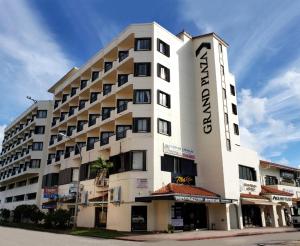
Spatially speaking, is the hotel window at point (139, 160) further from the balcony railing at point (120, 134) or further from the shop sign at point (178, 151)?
the balcony railing at point (120, 134)

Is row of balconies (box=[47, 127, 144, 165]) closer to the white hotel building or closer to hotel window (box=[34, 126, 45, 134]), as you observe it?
the white hotel building

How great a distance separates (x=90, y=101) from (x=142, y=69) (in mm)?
14088

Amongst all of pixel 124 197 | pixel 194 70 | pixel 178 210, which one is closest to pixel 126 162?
pixel 124 197

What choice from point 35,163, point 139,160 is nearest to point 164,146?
point 139,160

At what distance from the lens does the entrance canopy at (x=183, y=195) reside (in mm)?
32037

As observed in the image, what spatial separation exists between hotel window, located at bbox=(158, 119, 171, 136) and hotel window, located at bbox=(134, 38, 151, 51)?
397 inches

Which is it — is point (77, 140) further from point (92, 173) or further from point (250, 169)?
point (250, 169)

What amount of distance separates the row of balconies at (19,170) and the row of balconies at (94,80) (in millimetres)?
12419

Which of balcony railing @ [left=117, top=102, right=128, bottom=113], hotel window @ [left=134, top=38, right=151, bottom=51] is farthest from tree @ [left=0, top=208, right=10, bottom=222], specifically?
hotel window @ [left=134, top=38, right=151, bottom=51]

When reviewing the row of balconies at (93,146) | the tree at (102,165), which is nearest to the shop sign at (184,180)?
the row of balconies at (93,146)

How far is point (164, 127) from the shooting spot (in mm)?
38938

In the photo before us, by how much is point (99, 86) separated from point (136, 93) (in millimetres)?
13352

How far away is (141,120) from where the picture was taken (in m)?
38.5

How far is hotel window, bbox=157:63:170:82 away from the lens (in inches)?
1606
